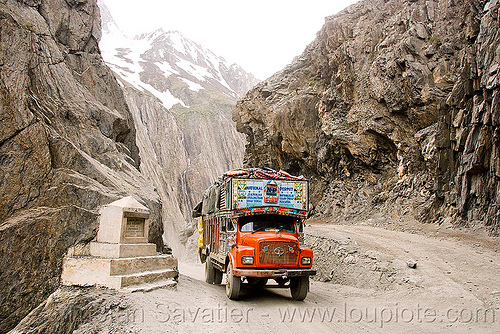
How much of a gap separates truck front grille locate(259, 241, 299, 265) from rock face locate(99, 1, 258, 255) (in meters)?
25.4

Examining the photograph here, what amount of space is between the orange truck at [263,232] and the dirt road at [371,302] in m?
0.76

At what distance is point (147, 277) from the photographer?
9.09m

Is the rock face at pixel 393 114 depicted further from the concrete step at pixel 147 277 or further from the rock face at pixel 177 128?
the rock face at pixel 177 128

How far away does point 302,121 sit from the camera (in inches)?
1388

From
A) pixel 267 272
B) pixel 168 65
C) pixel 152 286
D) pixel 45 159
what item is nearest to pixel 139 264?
pixel 152 286

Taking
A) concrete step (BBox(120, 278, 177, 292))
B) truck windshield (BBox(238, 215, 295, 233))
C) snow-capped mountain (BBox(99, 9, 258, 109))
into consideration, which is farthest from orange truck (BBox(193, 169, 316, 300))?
→ snow-capped mountain (BBox(99, 9, 258, 109))

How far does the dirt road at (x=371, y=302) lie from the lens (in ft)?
23.0

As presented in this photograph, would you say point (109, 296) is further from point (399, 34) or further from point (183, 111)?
point (183, 111)

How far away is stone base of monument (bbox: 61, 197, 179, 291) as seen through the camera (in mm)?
8539

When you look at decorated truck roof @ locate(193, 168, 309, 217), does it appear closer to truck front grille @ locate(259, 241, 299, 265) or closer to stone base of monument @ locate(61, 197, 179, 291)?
truck front grille @ locate(259, 241, 299, 265)

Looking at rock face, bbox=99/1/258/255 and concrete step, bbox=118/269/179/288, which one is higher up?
rock face, bbox=99/1/258/255

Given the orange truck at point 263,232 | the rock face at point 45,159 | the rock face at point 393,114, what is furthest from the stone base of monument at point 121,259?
the rock face at point 393,114

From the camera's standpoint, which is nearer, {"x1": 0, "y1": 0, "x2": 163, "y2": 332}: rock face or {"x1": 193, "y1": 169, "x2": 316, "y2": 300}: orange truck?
{"x1": 193, "y1": 169, "x2": 316, "y2": 300}: orange truck

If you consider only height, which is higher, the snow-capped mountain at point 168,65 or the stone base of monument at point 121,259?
the snow-capped mountain at point 168,65
